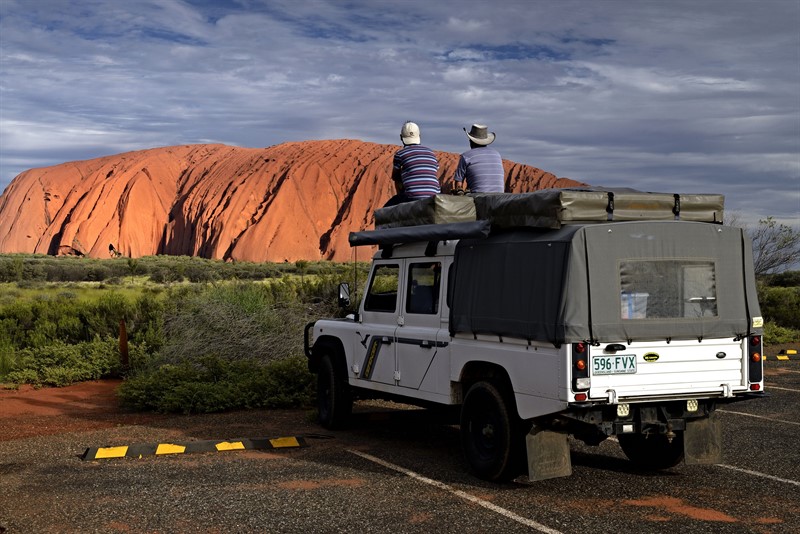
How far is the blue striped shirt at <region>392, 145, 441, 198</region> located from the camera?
34.5 ft

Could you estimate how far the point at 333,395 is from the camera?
10617 millimetres

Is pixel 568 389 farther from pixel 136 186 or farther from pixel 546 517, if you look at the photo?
pixel 136 186

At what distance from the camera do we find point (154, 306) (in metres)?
21.1

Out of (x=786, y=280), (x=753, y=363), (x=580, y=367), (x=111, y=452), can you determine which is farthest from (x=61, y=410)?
(x=786, y=280)

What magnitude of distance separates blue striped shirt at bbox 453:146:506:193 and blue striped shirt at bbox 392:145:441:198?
1.62 ft

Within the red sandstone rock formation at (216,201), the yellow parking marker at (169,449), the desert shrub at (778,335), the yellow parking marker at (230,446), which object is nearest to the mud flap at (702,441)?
the yellow parking marker at (230,446)

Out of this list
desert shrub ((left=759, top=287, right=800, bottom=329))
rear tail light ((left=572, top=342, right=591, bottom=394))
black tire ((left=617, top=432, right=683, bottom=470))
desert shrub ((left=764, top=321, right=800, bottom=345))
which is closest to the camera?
rear tail light ((left=572, top=342, right=591, bottom=394))

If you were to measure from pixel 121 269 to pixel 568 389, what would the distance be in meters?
56.6

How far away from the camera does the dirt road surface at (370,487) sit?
22.1ft

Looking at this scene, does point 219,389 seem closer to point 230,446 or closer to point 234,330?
point 234,330

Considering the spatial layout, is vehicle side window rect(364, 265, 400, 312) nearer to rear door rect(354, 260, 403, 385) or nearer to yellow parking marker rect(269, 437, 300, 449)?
rear door rect(354, 260, 403, 385)

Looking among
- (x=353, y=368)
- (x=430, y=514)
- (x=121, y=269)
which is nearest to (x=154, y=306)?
(x=353, y=368)

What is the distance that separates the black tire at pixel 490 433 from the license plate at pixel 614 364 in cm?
97

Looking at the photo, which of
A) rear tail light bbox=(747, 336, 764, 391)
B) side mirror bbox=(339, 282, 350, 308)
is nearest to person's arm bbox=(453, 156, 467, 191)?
side mirror bbox=(339, 282, 350, 308)
